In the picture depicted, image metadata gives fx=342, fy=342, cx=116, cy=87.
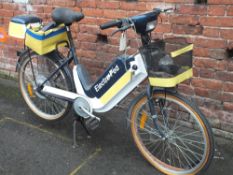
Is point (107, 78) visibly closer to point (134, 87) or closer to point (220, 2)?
point (134, 87)

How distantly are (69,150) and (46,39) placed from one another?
3.69ft

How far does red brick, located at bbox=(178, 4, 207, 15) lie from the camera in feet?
10.6

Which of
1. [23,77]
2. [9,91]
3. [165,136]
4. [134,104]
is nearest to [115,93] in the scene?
[134,104]

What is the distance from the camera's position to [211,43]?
3.28 metres

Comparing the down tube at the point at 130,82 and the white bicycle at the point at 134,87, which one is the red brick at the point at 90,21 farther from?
the down tube at the point at 130,82

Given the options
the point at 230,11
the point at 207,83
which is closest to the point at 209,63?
the point at 207,83

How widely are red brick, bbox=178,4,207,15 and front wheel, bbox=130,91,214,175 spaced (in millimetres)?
919

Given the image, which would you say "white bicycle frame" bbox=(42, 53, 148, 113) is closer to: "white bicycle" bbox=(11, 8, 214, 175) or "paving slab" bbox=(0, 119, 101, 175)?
"white bicycle" bbox=(11, 8, 214, 175)

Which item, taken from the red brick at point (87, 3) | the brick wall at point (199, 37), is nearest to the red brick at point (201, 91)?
the brick wall at point (199, 37)

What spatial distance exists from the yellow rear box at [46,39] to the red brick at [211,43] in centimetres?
133

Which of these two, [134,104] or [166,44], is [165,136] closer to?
[134,104]

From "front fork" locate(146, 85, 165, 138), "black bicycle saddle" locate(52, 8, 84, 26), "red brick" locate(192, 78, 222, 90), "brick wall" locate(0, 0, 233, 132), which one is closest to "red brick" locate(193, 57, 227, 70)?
"brick wall" locate(0, 0, 233, 132)

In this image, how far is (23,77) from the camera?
4.04 m

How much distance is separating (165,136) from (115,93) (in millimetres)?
576
